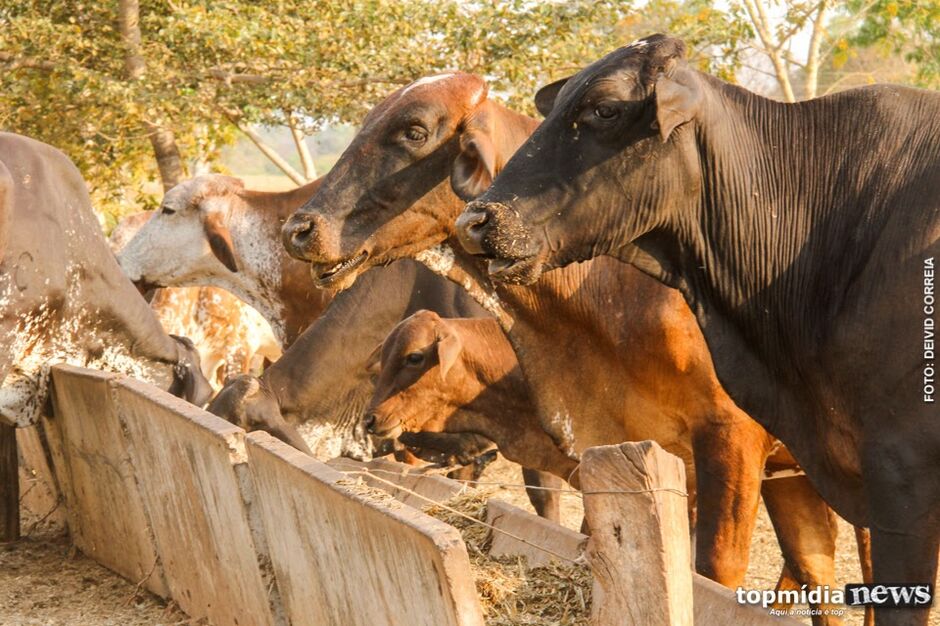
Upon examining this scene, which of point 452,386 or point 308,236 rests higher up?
point 308,236

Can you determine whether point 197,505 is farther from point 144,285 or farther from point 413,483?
point 144,285

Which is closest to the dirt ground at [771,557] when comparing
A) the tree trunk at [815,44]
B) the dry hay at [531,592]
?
the dry hay at [531,592]

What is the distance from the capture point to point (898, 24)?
18938mm

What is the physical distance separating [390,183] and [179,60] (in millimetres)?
7984

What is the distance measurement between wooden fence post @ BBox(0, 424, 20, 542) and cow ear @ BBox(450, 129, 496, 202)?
12.3 ft

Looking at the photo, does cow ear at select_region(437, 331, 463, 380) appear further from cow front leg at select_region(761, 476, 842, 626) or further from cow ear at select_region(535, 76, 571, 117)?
cow ear at select_region(535, 76, 571, 117)

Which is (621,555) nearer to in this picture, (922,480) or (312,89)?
(922,480)

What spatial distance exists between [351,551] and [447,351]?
2.90m

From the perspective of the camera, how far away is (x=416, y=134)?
563 cm

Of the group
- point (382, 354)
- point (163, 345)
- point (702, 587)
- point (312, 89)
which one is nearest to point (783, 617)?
point (702, 587)

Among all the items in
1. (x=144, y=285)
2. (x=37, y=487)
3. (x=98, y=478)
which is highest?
(x=144, y=285)

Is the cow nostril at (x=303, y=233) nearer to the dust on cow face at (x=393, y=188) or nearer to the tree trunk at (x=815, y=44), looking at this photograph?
the dust on cow face at (x=393, y=188)

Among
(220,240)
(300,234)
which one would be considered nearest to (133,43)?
(220,240)

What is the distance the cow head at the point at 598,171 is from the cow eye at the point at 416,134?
4.11 feet
